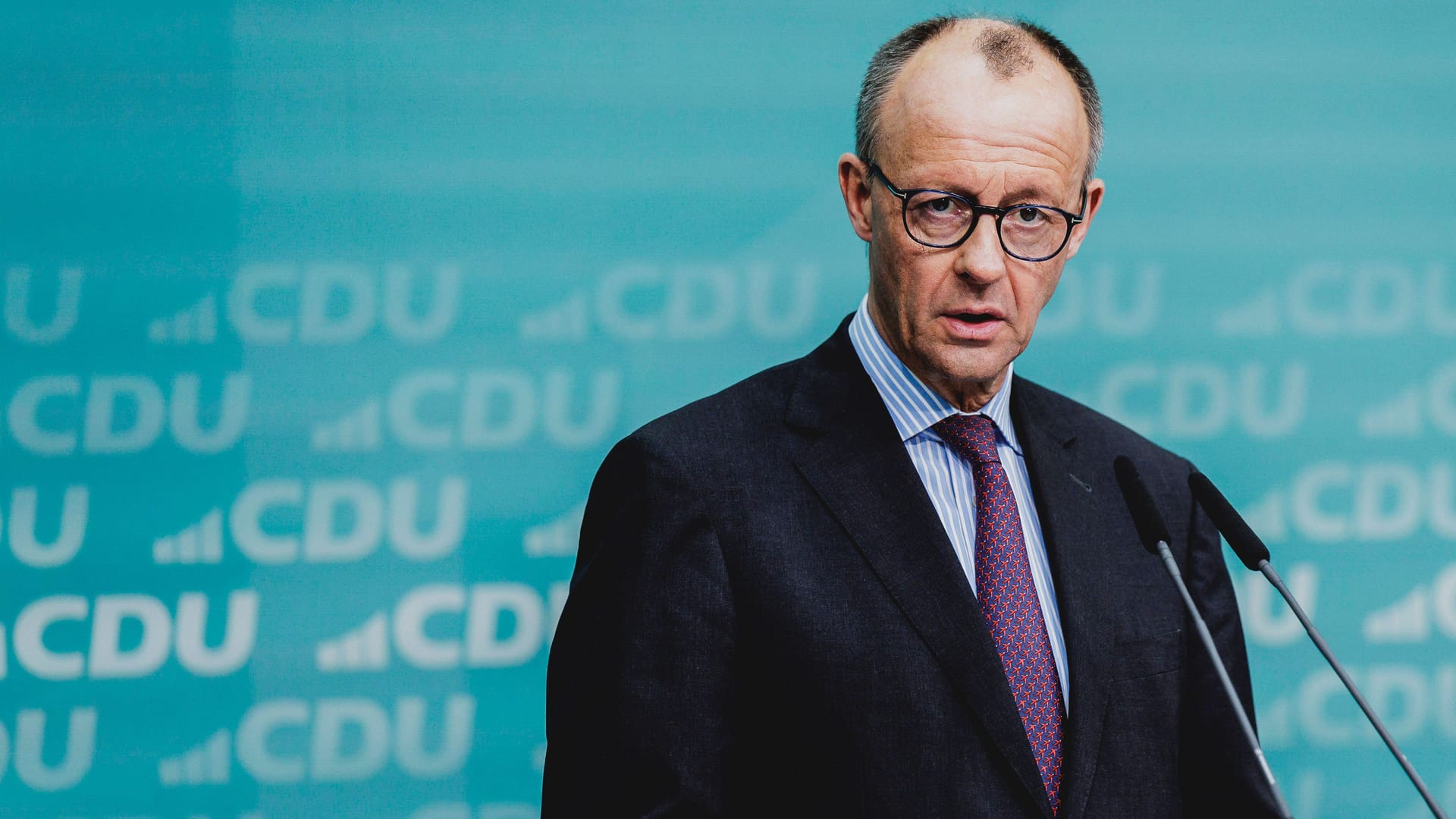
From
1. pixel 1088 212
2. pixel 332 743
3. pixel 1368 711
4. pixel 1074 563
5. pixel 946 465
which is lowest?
pixel 332 743

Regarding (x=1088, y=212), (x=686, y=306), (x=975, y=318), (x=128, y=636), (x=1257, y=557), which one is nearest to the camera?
(x=1257, y=557)

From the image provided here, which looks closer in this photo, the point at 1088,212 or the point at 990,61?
the point at 990,61

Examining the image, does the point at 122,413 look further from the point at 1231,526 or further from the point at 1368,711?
the point at 1368,711

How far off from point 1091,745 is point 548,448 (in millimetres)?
983

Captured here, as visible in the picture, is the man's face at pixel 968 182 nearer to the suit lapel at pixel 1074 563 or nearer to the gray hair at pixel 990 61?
the gray hair at pixel 990 61

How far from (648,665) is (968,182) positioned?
59cm

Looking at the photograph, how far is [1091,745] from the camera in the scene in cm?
122

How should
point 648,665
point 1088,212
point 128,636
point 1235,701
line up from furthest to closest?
point 128,636, point 1088,212, point 648,665, point 1235,701

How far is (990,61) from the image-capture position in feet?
4.22

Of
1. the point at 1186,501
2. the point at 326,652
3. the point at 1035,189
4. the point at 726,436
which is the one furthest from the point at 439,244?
the point at 1186,501

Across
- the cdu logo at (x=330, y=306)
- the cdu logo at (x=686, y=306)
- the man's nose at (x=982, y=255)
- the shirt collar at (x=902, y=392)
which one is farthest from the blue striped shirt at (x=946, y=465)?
the cdu logo at (x=330, y=306)

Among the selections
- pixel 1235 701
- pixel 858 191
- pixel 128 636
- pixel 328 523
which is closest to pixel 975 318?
pixel 858 191

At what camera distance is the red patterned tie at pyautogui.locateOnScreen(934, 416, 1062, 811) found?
1.23 metres

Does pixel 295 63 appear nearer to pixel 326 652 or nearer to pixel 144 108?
pixel 144 108
